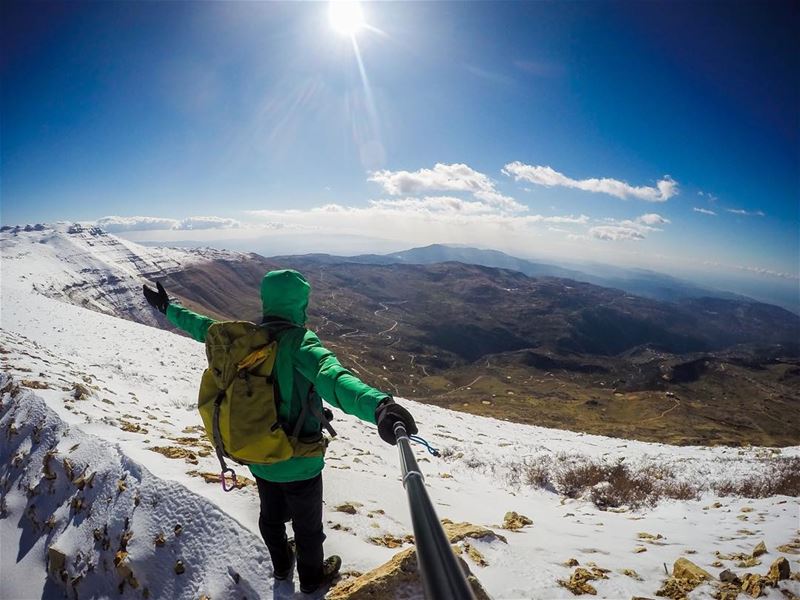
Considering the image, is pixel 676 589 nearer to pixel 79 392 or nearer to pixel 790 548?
pixel 790 548

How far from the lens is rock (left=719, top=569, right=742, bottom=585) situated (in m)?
5.23

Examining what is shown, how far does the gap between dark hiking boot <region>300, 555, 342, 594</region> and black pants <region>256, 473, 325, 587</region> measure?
0.04 meters

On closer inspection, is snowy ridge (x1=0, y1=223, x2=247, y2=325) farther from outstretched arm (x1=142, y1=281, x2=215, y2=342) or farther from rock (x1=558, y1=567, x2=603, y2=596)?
rock (x1=558, y1=567, x2=603, y2=596)

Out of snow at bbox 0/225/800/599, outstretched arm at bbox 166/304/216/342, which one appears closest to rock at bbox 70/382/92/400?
snow at bbox 0/225/800/599

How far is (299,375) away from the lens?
11.3 ft

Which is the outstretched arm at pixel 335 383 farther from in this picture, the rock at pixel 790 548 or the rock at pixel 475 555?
the rock at pixel 790 548

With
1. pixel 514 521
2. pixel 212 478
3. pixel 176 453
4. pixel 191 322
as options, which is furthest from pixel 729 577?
pixel 176 453

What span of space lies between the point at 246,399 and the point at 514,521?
21.2 ft

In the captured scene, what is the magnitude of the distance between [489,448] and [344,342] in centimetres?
18622

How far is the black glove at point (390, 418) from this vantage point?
8.28ft

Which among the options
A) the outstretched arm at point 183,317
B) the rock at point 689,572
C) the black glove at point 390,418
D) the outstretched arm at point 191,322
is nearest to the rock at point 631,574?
the rock at point 689,572

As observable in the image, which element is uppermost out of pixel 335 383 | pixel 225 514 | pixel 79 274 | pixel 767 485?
pixel 335 383

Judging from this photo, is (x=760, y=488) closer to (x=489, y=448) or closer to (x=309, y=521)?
(x=489, y=448)

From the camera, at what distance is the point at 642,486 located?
35.9ft
